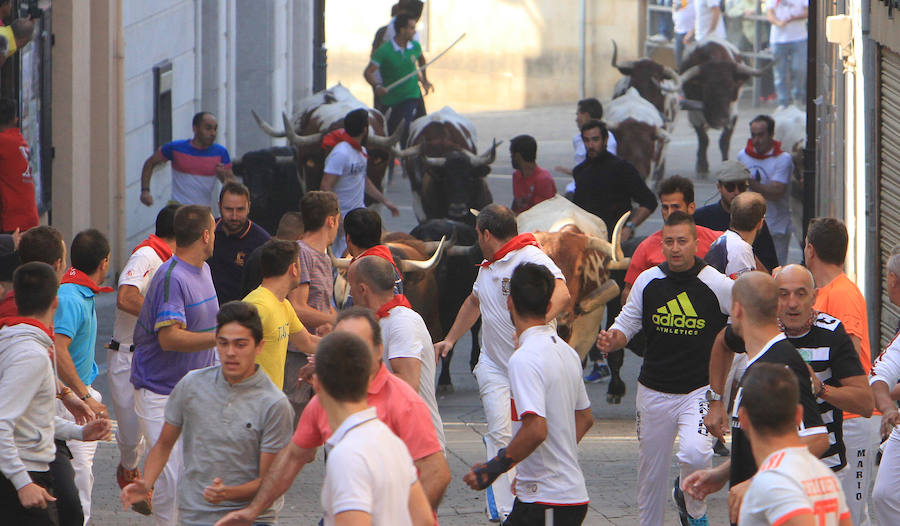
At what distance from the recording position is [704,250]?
9117mm

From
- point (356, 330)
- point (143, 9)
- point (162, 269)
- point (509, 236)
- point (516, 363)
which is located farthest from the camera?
point (143, 9)

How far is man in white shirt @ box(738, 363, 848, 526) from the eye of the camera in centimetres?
431

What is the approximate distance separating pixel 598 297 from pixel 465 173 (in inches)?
219

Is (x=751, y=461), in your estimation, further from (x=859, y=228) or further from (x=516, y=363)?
(x=859, y=228)

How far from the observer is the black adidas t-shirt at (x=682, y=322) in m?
7.55

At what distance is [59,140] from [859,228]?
8.29 m

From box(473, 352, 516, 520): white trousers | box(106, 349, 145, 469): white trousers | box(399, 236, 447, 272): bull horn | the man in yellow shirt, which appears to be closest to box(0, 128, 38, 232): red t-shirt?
box(399, 236, 447, 272): bull horn

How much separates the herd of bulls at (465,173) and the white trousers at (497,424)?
97.6 inches

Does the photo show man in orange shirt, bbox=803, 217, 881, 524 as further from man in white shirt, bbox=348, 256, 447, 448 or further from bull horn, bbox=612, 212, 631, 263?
bull horn, bbox=612, 212, 631, 263

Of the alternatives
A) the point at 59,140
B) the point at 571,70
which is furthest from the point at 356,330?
the point at 571,70

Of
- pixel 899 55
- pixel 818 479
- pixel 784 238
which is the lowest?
pixel 784 238

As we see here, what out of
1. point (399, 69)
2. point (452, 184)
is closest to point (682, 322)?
point (452, 184)

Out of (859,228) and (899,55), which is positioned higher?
(899,55)

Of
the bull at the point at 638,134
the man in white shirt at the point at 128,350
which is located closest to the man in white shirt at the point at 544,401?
the man in white shirt at the point at 128,350
